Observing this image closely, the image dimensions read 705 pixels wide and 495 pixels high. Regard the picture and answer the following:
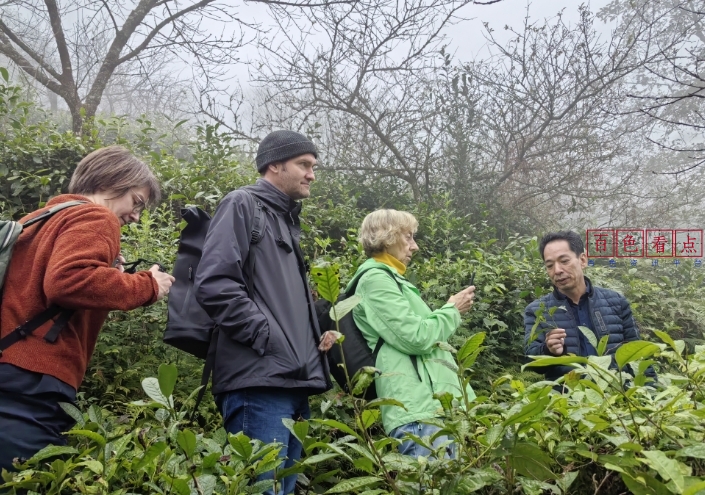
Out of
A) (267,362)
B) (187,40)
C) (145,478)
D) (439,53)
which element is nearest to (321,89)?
(439,53)

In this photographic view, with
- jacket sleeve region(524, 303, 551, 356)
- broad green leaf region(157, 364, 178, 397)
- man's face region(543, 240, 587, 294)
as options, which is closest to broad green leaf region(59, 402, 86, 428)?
broad green leaf region(157, 364, 178, 397)

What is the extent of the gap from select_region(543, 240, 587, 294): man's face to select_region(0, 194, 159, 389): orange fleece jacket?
260 centimetres

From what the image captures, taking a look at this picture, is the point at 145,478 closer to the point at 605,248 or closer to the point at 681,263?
the point at 681,263

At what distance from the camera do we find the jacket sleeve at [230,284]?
2.34 m

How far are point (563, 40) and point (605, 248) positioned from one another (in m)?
3.08

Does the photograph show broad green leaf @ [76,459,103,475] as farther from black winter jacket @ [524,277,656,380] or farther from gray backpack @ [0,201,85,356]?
black winter jacket @ [524,277,656,380]

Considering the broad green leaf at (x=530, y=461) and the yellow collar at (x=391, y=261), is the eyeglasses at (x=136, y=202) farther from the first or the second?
the broad green leaf at (x=530, y=461)

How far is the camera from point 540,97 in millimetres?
8273

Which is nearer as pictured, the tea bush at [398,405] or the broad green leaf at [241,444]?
the tea bush at [398,405]

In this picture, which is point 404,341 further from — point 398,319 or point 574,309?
point 574,309

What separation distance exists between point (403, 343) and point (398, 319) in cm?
11

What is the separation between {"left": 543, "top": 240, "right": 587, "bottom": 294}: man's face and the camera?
3623 mm

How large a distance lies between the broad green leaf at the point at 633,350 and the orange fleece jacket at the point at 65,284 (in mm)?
1747

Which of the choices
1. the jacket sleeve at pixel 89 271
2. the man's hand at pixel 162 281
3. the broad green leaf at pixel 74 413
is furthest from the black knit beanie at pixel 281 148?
the broad green leaf at pixel 74 413
